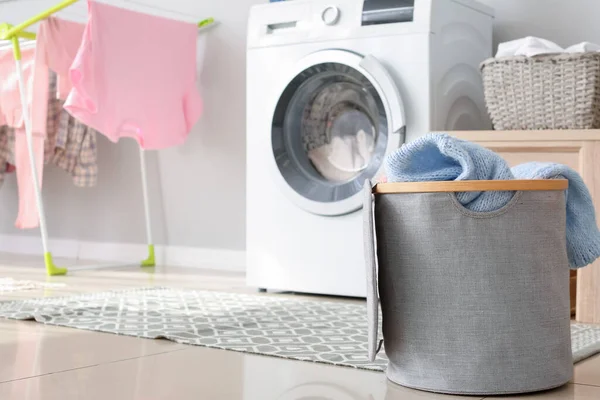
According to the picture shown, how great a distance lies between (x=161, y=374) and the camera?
60.5 inches

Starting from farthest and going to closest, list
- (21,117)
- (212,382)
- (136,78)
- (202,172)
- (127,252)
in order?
(127,252), (202,172), (21,117), (136,78), (212,382)

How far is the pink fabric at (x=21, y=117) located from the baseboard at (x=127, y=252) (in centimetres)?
41

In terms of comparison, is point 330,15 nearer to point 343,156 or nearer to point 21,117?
point 343,156

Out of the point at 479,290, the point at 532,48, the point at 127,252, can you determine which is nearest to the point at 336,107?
the point at 532,48

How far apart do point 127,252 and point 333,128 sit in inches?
61.3

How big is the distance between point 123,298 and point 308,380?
116 cm

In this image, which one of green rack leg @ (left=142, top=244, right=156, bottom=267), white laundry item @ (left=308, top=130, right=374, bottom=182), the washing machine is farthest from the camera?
green rack leg @ (left=142, top=244, right=156, bottom=267)

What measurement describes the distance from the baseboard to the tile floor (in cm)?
158

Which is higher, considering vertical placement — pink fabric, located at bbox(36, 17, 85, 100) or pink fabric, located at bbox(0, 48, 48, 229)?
pink fabric, located at bbox(36, 17, 85, 100)

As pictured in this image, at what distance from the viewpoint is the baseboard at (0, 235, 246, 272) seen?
359 cm

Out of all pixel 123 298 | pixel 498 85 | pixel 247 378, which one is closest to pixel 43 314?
pixel 123 298

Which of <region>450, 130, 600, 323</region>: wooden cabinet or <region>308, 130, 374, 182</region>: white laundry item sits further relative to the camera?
<region>308, 130, 374, 182</region>: white laundry item

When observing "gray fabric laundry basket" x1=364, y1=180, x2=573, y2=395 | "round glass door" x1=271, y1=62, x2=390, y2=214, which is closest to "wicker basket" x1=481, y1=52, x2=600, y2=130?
"round glass door" x1=271, y1=62, x2=390, y2=214

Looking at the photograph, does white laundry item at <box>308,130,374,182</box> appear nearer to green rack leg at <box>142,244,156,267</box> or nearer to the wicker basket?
the wicker basket
